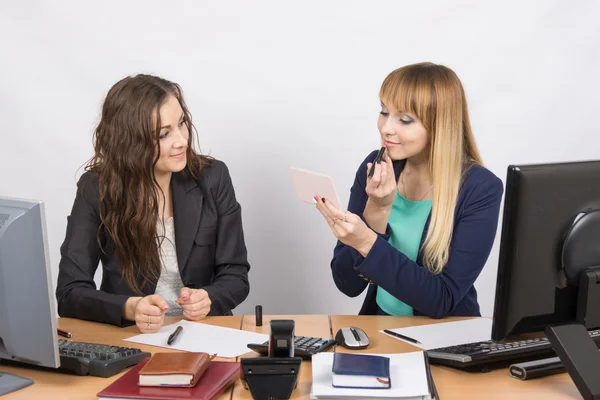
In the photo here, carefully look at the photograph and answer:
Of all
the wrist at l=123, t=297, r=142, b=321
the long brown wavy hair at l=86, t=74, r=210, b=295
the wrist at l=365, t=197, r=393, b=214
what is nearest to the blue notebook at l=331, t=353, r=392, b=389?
the wrist at l=123, t=297, r=142, b=321

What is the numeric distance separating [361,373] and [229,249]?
3.44ft

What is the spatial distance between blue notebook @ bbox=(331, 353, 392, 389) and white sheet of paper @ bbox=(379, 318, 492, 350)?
0.30 meters

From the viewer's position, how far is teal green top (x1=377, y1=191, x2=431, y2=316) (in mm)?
2336

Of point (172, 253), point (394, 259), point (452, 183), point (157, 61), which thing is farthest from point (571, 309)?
point (157, 61)

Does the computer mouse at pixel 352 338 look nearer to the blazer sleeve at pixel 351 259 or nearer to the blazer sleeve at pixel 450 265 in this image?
the blazer sleeve at pixel 450 265

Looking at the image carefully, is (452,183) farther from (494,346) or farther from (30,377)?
(30,377)

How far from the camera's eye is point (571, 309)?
5.14 feet

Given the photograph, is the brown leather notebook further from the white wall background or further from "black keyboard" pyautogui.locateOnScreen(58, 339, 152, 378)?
the white wall background

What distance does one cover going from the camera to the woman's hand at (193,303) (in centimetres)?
208

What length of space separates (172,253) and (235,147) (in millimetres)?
A: 887

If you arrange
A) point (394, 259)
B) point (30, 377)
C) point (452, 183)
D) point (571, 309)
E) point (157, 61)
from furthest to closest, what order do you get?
point (157, 61) → point (452, 183) → point (394, 259) → point (30, 377) → point (571, 309)

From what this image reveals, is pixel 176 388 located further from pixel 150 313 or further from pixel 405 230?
pixel 405 230

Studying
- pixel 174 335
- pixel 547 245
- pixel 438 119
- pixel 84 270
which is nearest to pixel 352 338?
pixel 174 335

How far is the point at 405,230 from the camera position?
236 centimetres
